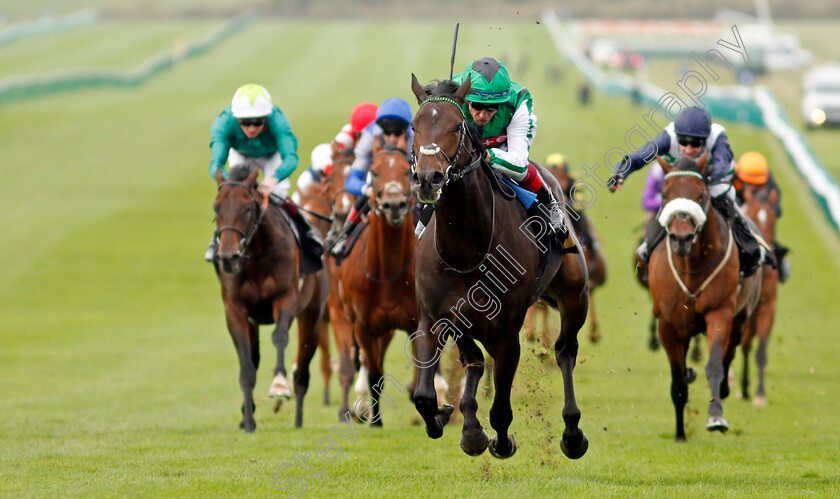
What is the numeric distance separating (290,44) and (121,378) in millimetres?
58432

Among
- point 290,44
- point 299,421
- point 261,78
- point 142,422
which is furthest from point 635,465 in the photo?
point 290,44

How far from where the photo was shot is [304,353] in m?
11.3

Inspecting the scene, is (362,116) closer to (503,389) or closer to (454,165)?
(503,389)

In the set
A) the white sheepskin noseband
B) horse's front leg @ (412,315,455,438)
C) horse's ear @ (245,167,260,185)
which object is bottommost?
horse's front leg @ (412,315,455,438)

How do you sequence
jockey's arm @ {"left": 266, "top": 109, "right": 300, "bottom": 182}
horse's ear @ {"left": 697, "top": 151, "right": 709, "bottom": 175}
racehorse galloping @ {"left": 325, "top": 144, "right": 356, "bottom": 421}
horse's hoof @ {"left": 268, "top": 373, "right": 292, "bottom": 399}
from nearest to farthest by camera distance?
horse's hoof @ {"left": 268, "top": 373, "right": 292, "bottom": 399} < horse's ear @ {"left": 697, "top": 151, "right": 709, "bottom": 175} < jockey's arm @ {"left": 266, "top": 109, "right": 300, "bottom": 182} < racehorse galloping @ {"left": 325, "top": 144, "right": 356, "bottom": 421}

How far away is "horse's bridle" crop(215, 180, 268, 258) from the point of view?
9641mm

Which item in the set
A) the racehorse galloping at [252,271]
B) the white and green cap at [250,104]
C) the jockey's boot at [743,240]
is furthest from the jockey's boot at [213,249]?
the jockey's boot at [743,240]

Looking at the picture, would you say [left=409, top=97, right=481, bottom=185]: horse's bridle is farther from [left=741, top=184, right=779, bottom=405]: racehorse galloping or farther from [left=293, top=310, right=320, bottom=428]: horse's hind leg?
[left=741, top=184, right=779, bottom=405]: racehorse galloping

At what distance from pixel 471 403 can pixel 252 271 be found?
11.6ft

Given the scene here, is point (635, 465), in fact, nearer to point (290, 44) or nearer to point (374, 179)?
point (374, 179)

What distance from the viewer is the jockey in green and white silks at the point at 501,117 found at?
7.21 meters

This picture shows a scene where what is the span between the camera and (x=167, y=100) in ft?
170

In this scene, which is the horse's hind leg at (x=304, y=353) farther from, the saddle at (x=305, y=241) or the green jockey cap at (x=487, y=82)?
the green jockey cap at (x=487, y=82)

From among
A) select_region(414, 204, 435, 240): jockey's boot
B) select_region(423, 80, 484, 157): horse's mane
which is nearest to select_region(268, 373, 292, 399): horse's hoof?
select_region(414, 204, 435, 240): jockey's boot
